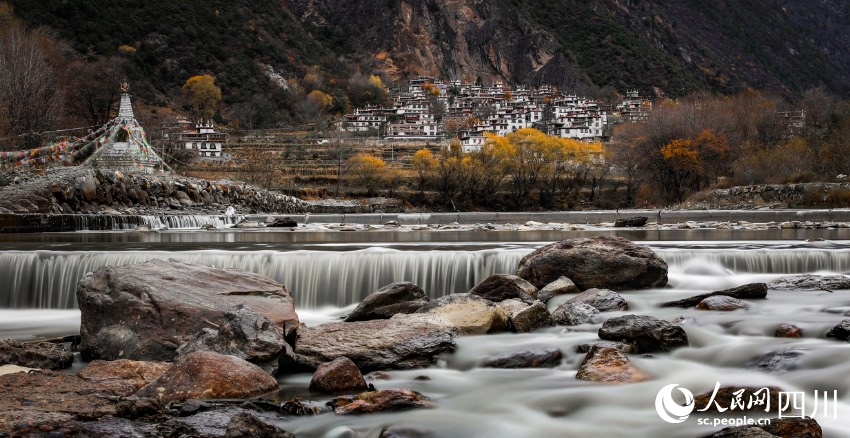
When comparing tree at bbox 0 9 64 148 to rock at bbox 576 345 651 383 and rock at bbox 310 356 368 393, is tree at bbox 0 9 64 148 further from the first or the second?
rock at bbox 576 345 651 383

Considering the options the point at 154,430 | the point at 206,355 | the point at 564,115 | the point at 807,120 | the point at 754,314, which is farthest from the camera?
Result: the point at 564,115

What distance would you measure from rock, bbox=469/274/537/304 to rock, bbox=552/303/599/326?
1127mm

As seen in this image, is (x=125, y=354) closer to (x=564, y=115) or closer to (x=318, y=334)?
(x=318, y=334)

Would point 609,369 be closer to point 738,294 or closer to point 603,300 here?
point 603,300

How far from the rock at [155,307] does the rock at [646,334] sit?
159 inches

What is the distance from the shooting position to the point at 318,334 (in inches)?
355

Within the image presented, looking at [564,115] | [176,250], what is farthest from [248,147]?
[176,250]

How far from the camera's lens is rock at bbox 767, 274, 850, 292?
Result: 468 inches

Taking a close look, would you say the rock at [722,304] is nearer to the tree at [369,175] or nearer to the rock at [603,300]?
the rock at [603,300]

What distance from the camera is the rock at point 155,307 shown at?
336 inches

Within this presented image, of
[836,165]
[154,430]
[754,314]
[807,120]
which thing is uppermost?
[807,120]

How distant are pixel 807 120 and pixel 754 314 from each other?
91093 millimetres

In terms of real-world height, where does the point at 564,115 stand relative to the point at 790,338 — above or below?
above

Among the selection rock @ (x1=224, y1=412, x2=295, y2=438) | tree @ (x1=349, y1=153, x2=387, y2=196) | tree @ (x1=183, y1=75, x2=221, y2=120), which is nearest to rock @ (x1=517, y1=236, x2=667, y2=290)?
rock @ (x1=224, y1=412, x2=295, y2=438)
